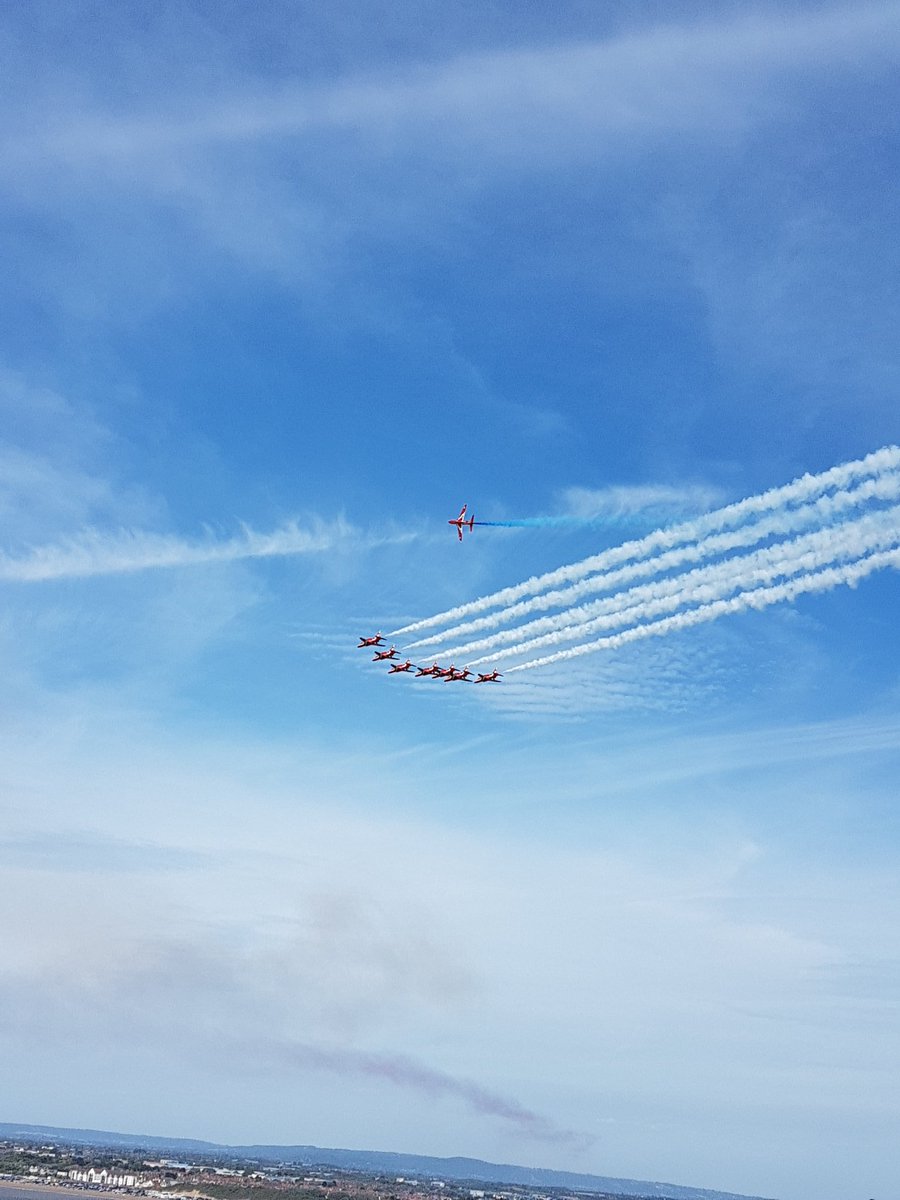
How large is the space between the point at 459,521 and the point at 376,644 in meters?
14.4

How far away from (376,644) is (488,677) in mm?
13547

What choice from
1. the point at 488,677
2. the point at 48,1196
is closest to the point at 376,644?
the point at 488,677

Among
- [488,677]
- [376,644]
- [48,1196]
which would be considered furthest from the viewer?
[48,1196]

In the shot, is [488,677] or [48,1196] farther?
[48,1196]

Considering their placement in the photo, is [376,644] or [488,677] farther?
[376,644]

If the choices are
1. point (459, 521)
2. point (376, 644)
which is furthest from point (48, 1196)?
point (459, 521)

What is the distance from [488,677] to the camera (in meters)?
83.8

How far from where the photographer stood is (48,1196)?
7771 inches

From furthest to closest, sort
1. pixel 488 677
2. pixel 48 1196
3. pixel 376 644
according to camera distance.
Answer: pixel 48 1196
pixel 376 644
pixel 488 677

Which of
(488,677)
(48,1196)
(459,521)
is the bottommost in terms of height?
(48,1196)

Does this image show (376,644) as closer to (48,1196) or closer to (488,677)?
(488,677)

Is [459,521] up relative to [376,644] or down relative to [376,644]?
up

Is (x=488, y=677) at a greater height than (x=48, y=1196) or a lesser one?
greater

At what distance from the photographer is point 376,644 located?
9294 cm
